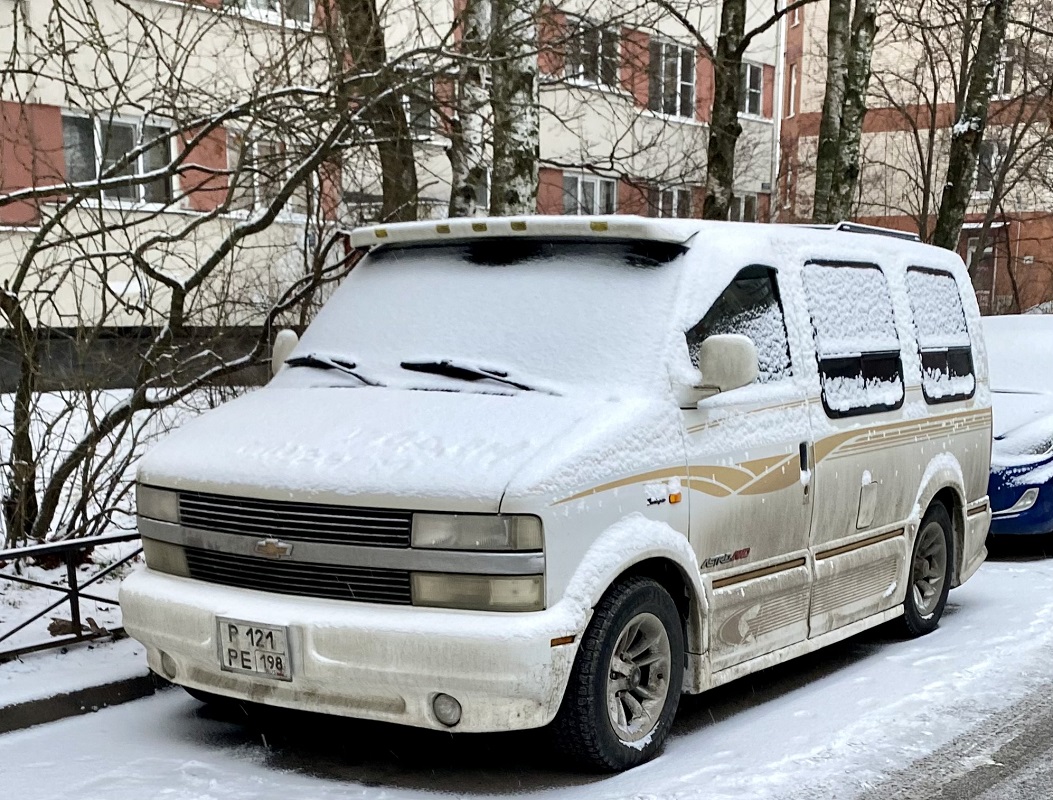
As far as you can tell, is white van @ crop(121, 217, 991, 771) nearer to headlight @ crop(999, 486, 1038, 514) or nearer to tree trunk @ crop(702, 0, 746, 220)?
headlight @ crop(999, 486, 1038, 514)

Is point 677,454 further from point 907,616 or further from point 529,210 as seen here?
point 529,210

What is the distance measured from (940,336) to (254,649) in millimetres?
4360

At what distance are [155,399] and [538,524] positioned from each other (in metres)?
4.24

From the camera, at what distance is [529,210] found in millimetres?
9312

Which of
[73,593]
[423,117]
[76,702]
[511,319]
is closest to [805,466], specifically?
[511,319]

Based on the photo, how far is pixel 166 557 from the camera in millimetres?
4844

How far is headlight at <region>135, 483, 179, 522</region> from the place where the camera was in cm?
478

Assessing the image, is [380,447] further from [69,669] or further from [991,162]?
[991,162]

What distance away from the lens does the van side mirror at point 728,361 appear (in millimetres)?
4742

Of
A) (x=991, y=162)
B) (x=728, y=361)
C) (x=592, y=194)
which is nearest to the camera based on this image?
(x=728, y=361)

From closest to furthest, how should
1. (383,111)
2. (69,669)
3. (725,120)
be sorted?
(69,669), (383,111), (725,120)

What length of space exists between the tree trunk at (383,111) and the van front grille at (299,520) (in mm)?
3243

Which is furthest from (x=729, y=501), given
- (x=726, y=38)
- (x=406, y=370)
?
(x=726, y=38)

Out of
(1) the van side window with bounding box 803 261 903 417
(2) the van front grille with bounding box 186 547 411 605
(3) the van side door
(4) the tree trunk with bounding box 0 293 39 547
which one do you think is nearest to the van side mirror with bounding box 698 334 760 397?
(3) the van side door
